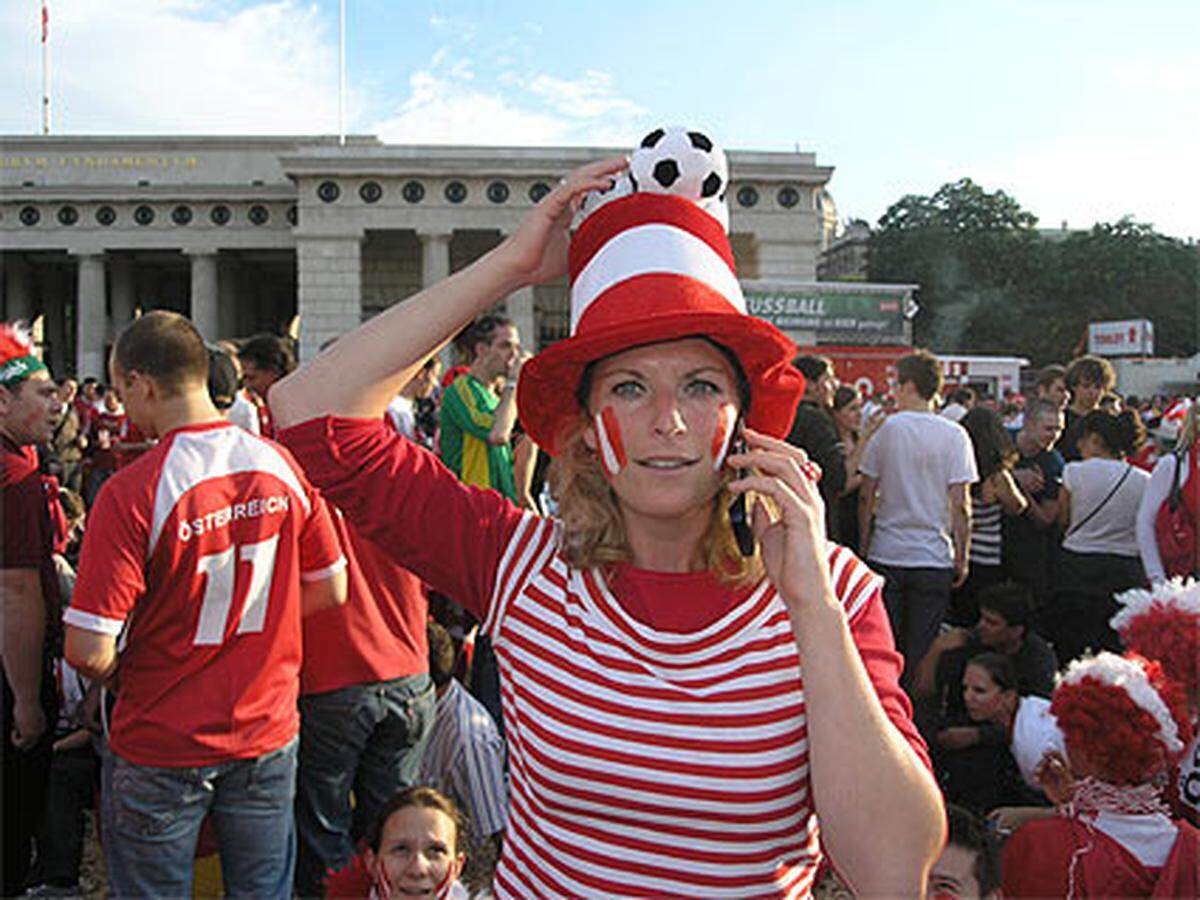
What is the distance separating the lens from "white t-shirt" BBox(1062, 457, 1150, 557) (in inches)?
243

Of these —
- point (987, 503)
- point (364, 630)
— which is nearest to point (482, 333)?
point (364, 630)

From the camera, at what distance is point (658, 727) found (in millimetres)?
1546

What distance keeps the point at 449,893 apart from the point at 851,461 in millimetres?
4527

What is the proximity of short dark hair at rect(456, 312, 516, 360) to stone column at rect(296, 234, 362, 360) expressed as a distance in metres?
35.8

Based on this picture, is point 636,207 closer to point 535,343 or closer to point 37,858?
point 37,858

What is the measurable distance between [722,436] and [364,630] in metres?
2.42

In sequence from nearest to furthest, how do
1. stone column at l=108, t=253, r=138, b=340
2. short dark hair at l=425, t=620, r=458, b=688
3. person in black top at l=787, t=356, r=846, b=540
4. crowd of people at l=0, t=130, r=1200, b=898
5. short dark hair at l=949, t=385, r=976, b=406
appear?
crowd of people at l=0, t=130, r=1200, b=898 → short dark hair at l=425, t=620, r=458, b=688 → person in black top at l=787, t=356, r=846, b=540 → short dark hair at l=949, t=385, r=976, b=406 → stone column at l=108, t=253, r=138, b=340

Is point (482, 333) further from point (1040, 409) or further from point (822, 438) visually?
point (1040, 409)

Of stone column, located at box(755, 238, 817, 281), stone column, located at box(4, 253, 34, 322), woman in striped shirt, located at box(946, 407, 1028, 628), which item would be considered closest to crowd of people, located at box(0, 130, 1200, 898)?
woman in striped shirt, located at box(946, 407, 1028, 628)

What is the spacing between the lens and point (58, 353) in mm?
54312

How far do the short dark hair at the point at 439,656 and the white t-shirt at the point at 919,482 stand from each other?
9.47 ft

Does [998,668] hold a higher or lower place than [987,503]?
lower

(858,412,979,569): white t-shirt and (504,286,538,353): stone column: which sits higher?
(504,286,538,353): stone column

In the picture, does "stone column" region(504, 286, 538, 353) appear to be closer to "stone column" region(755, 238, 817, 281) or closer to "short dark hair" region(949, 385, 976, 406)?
"stone column" region(755, 238, 817, 281)
